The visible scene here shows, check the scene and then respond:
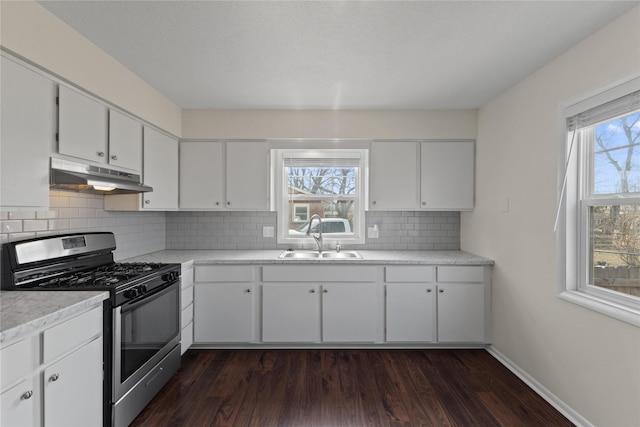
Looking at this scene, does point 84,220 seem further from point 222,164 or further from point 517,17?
point 517,17

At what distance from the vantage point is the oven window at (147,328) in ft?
6.40

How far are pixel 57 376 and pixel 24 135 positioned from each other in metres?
1.19

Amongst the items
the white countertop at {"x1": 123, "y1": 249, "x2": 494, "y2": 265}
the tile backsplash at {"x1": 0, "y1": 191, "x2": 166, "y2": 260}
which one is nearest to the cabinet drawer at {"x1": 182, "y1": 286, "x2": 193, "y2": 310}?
the white countertop at {"x1": 123, "y1": 249, "x2": 494, "y2": 265}

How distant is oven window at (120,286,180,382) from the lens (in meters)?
1.95

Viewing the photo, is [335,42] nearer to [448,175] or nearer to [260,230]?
[448,175]

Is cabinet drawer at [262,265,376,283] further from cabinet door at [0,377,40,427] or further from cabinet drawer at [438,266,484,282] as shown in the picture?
cabinet door at [0,377,40,427]

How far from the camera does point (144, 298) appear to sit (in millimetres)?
2131

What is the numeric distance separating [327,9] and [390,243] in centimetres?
256

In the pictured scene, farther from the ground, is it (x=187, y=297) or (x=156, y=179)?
(x=156, y=179)

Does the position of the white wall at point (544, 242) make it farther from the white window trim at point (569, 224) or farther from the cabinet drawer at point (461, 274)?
the cabinet drawer at point (461, 274)

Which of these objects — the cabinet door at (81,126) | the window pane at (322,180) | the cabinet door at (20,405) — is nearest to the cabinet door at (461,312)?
the window pane at (322,180)

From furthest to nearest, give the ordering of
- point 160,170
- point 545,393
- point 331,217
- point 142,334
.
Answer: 1. point 331,217
2. point 160,170
3. point 545,393
4. point 142,334

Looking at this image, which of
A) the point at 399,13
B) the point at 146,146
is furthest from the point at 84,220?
the point at 399,13

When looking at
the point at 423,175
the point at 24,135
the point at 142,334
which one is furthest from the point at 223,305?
the point at 423,175
